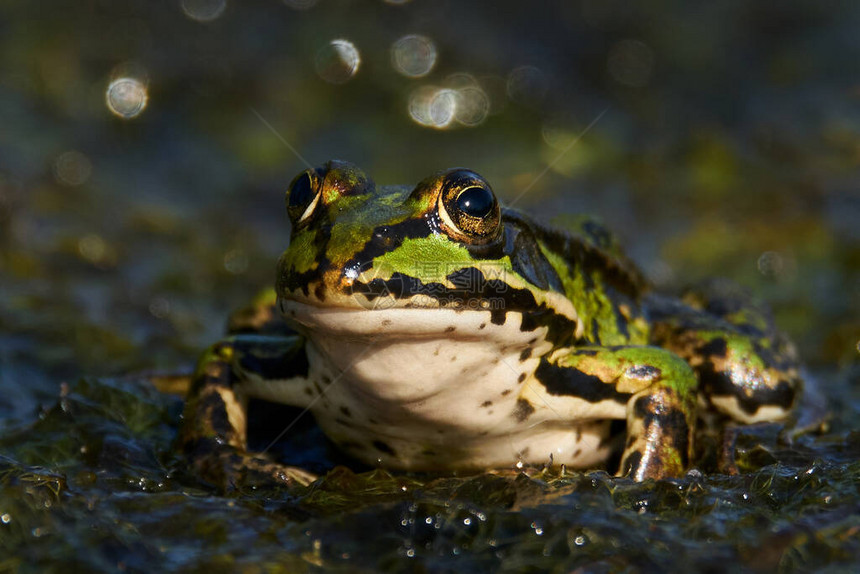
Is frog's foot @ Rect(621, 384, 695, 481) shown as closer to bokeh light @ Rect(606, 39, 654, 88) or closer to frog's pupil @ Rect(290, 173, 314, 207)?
frog's pupil @ Rect(290, 173, 314, 207)

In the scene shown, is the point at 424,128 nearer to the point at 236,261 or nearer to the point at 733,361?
the point at 236,261

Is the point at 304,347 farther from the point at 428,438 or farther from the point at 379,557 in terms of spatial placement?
the point at 379,557

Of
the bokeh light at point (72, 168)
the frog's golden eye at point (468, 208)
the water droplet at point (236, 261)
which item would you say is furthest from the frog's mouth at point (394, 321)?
the bokeh light at point (72, 168)

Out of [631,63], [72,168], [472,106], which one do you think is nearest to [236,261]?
[72,168]

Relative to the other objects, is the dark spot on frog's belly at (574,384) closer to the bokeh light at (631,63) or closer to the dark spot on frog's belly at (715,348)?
the dark spot on frog's belly at (715,348)

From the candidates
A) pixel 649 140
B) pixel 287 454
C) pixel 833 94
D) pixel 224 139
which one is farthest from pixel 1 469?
pixel 833 94

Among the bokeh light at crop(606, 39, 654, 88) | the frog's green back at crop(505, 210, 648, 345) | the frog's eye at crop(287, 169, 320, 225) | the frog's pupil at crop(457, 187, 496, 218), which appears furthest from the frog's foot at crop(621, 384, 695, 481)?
the bokeh light at crop(606, 39, 654, 88)
